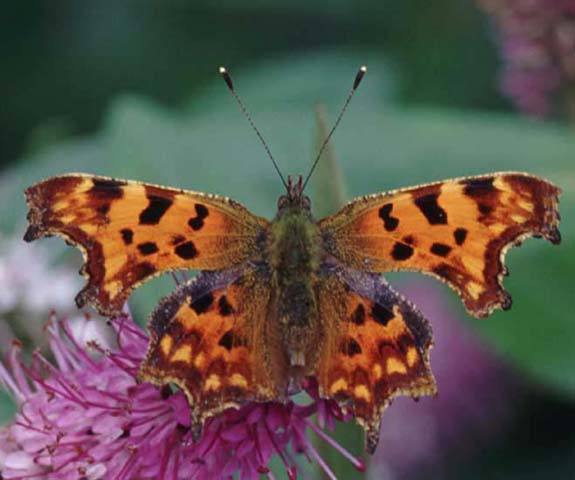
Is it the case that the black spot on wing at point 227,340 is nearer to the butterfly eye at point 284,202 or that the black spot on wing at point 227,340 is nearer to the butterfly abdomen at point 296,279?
the butterfly abdomen at point 296,279

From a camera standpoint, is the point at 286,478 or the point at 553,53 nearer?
the point at 286,478

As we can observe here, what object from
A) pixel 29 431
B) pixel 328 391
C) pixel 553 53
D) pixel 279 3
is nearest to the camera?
pixel 328 391

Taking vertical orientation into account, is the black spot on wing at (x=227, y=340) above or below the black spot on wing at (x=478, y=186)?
below

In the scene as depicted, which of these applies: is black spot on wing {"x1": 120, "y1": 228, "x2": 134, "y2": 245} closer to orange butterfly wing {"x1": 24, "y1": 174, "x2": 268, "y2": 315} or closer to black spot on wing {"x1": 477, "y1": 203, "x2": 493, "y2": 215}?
orange butterfly wing {"x1": 24, "y1": 174, "x2": 268, "y2": 315}

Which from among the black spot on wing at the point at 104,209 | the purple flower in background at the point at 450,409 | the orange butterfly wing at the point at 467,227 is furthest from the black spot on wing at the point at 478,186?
the purple flower in background at the point at 450,409

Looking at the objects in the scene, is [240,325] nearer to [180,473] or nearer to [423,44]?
[180,473]

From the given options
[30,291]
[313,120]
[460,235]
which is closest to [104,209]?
[460,235]

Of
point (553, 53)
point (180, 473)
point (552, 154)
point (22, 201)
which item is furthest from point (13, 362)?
point (553, 53)
